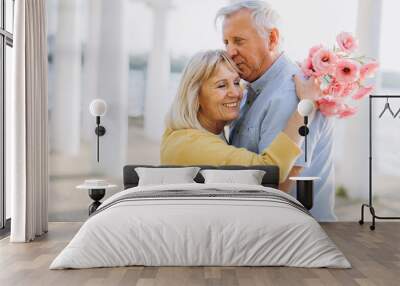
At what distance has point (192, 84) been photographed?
24.3 ft

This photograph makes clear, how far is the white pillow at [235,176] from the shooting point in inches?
260

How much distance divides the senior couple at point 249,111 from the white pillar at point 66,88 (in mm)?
1147

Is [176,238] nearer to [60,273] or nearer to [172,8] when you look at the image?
[60,273]

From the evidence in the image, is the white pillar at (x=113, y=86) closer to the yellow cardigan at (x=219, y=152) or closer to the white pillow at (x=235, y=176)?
the yellow cardigan at (x=219, y=152)

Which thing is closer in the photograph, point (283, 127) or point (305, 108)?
point (305, 108)

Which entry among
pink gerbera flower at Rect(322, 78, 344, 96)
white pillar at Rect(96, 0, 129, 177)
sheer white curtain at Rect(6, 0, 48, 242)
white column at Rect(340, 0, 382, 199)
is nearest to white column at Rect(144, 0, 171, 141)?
white pillar at Rect(96, 0, 129, 177)

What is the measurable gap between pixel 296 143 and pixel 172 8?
2.22 m

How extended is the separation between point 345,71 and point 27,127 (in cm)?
373

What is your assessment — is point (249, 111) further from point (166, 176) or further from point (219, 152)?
point (166, 176)

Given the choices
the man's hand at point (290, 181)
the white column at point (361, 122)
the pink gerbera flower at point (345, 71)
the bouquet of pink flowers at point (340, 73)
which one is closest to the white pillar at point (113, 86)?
the man's hand at point (290, 181)

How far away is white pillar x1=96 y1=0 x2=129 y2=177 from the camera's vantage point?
7.46 meters

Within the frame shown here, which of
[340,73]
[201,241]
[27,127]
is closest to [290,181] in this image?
[340,73]

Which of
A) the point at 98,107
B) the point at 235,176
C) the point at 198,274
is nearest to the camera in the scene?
the point at 198,274

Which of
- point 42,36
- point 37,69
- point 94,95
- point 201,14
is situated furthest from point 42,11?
point 201,14
